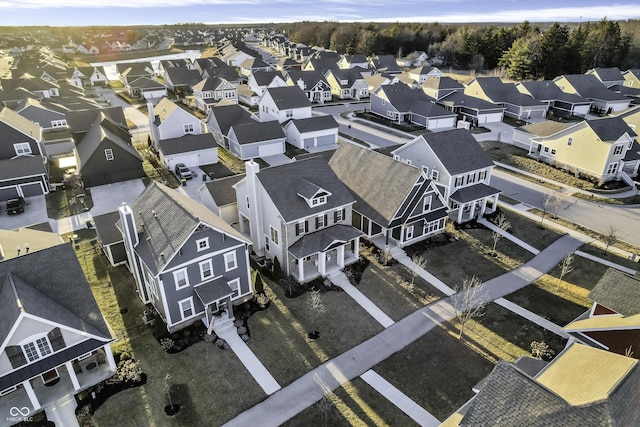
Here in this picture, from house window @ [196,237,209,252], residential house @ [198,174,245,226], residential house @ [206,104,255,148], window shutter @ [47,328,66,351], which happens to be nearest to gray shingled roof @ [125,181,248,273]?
house window @ [196,237,209,252]

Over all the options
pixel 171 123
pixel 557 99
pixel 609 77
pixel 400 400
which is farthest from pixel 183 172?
pixel 609 77

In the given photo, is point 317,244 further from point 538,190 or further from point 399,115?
point 399,115

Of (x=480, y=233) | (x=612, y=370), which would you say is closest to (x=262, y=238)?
(x=480, y=233)

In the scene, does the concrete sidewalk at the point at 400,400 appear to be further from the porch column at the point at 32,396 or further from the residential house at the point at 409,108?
the residential house at the point at 409,108

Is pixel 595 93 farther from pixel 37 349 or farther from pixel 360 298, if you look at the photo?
pixel 37 349

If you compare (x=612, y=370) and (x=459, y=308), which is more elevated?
(x=612, y=370)

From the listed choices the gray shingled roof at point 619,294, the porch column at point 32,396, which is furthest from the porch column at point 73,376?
the gray shingled roof at point 619,294
